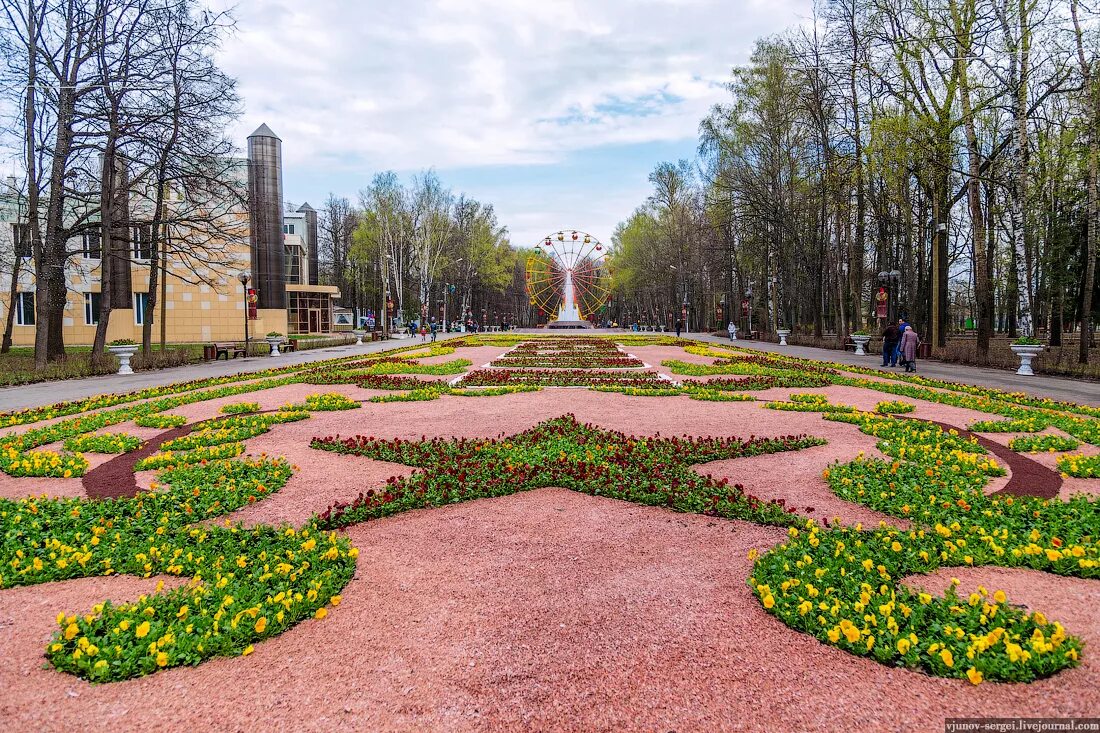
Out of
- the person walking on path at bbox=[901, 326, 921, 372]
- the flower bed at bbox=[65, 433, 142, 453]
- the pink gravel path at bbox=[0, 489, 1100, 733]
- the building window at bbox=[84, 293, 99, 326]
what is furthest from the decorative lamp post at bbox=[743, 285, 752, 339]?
the pink gravel path at bbox=[0, 489, 1100, 733]

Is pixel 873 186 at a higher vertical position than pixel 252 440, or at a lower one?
higher

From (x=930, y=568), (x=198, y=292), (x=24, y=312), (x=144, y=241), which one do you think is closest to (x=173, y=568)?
(x=930, y=568)

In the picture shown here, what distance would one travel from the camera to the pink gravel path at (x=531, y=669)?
8.68 ft

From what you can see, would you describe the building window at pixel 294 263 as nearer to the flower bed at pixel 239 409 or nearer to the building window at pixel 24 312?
the building window at pixel 24 312

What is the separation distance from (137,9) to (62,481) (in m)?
19.2

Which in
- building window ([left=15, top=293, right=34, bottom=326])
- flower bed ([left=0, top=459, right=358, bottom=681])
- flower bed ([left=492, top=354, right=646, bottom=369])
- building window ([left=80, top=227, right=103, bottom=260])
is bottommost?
flower bed ([left=0, top=459, right=358, bottom=681])

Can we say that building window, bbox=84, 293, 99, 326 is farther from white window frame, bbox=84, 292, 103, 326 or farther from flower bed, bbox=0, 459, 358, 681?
flower bed, bbox=0, 459, 358, 681

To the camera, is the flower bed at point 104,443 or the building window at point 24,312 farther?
the building window at point 24,312

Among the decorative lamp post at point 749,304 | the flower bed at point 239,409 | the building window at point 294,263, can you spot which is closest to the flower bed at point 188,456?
the flower bed at point 239,409

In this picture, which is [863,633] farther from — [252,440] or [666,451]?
[252,440]

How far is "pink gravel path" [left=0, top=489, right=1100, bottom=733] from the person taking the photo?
2.65 meters

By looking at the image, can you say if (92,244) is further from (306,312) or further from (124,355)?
(306,312)

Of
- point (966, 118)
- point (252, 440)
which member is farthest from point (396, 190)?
point (252, 440)

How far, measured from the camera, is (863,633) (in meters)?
3.12
